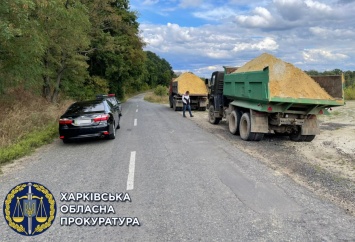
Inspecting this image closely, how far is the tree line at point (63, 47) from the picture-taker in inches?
360

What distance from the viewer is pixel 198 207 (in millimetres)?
4395

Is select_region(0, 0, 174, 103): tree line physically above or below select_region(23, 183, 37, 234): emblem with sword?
above

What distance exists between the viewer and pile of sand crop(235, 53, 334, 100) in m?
8.58

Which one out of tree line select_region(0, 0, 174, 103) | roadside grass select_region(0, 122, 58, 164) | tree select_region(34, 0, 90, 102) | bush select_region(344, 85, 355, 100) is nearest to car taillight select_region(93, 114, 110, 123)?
roadside grass select_region(0, 122, 58, 164)

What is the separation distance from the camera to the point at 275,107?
29.1 ft

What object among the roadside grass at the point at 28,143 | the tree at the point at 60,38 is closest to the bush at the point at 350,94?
the tree at the point at 60,38

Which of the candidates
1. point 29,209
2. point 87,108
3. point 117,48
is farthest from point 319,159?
point 117,48

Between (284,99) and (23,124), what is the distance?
30.3 feet

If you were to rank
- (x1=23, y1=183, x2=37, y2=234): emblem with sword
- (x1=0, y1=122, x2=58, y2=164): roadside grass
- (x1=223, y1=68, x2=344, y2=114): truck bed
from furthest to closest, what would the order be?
(x1=223, y1=68, x2=344, y2=114): truck bed → (x1=0, y1=122, x2=58, y2=164): roadside grass → (x1=23, y1=183, x2=37, y2=234): emblem with sword

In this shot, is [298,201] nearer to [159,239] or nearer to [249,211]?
[249,211]

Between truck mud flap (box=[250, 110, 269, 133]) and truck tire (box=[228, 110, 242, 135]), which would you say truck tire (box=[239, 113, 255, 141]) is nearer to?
truck mud flap (box=[250, 110, 269, 133])

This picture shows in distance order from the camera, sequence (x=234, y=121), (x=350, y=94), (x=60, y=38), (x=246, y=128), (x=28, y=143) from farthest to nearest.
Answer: (x=350, y=94)
(x=60, y=38)
(x=234, y=121)
(x=246, y=128)
(x=28, y=143)

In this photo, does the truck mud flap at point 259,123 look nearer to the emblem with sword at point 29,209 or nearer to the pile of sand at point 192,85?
the emblem with sword at point 29,209

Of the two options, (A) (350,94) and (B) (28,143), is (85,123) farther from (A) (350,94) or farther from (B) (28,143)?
(A) (350,94)
